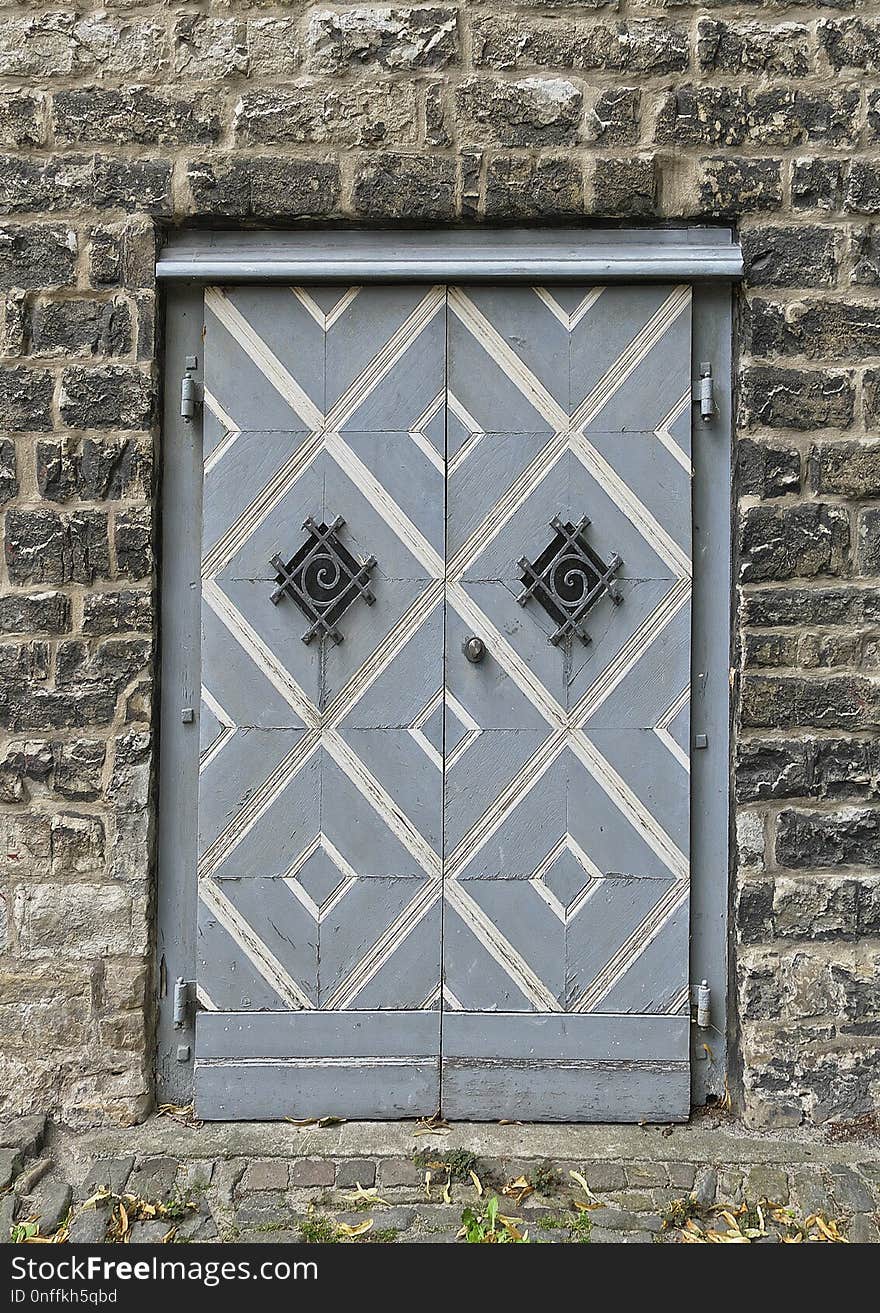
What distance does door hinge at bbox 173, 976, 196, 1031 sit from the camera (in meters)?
3.09

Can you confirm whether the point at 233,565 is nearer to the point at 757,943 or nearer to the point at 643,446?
the point at 643,446

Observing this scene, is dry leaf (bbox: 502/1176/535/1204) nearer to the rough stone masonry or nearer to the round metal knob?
the rough stone masonry

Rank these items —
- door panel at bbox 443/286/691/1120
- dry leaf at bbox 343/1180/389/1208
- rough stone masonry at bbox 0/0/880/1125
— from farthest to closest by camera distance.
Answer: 1. door panel at bbox 443/286/691/1120
2. rough stone masonry at bbox 0/0/880/1125
3. dry leaf at bbox 343/1180/389/1208

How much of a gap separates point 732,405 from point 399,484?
1080 mm

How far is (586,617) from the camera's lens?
3.10m

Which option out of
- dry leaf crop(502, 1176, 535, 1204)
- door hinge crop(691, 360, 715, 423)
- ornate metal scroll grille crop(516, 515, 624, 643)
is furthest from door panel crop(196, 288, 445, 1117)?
door hinge crop(691, 360, 715, 423)

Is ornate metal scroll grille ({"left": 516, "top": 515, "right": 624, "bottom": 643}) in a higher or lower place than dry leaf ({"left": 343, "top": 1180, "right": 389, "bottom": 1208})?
higher

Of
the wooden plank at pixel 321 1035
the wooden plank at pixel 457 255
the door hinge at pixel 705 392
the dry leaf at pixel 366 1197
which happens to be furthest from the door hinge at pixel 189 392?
the dry leaf at pixel 366 1197

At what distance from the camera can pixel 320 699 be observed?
3.11 meters

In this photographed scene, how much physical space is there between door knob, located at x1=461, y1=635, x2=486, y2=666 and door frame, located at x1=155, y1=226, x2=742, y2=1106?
0.68m

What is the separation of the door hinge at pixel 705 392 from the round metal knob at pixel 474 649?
100 cm

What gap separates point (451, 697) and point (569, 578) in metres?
0.53

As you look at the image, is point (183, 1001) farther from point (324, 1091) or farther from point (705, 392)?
point (705, 392)

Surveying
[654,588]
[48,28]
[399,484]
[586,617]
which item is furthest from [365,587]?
[48,28]
